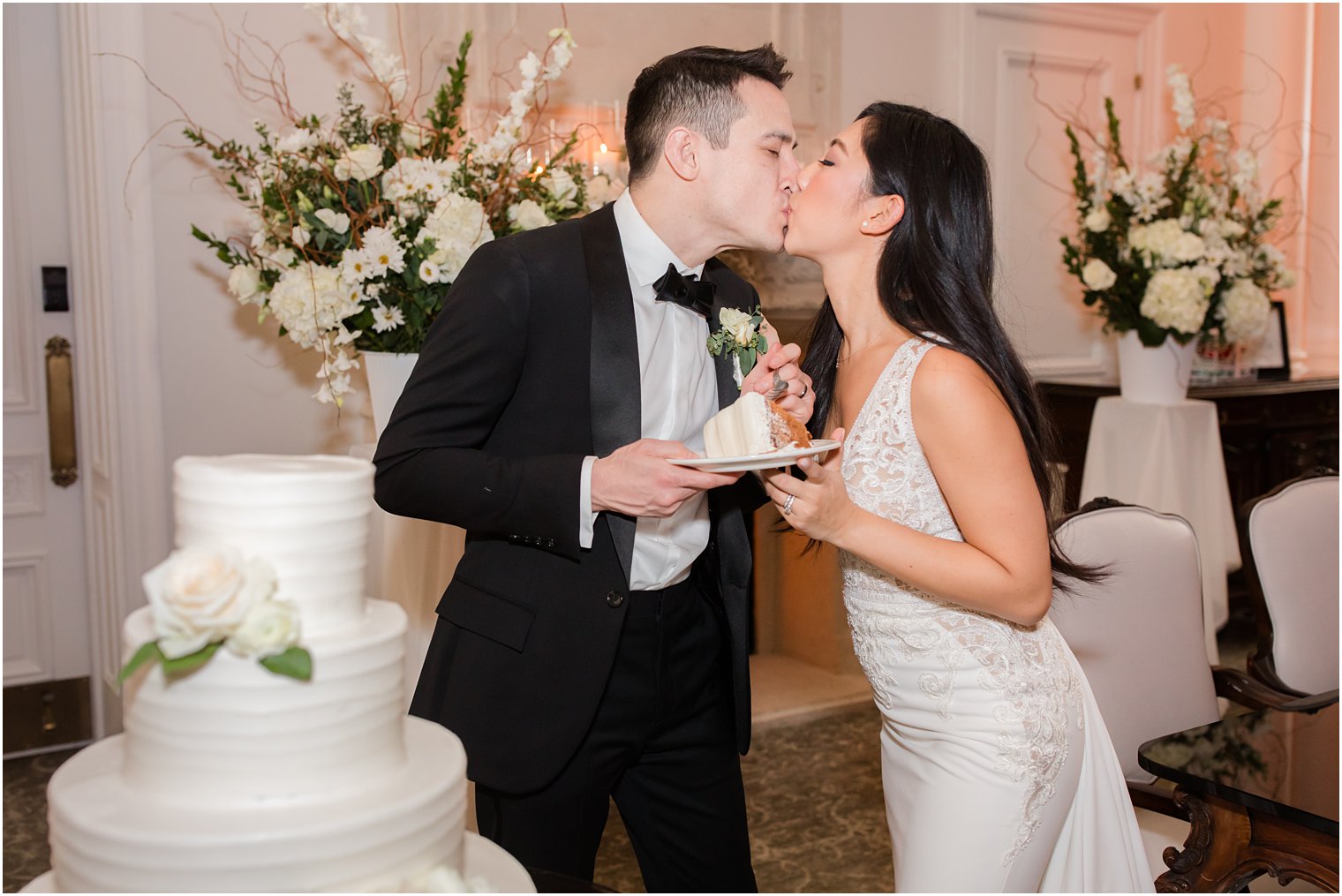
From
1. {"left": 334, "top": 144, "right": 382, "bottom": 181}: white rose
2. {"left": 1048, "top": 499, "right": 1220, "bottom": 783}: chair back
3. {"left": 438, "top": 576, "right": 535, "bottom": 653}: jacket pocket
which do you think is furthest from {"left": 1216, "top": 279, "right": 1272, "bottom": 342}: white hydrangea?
{"left": 438, "top": 576, "right": 535, "bottom": 653}: jacket pocket

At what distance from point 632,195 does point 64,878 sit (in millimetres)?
1768

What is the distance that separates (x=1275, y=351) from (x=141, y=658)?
6.78m

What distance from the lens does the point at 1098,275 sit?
5004 mm

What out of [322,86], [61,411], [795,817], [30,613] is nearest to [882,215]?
[795,817]

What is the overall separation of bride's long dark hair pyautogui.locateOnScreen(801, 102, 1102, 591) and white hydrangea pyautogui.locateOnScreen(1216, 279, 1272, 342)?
10.7ft

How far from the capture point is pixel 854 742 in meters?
4.86

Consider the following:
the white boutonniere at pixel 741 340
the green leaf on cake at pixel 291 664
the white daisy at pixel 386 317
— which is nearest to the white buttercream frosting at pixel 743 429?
the white boutonniere at pixel 741 340

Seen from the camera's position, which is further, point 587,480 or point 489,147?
point 489,147

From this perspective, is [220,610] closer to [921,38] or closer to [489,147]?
[489,147]

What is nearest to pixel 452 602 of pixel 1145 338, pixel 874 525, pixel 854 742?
pixel 874 525

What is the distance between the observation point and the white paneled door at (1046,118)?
5863mm

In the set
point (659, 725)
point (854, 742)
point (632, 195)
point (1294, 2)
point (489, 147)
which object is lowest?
point (854, 742)

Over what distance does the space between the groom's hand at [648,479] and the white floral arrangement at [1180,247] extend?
3.59m

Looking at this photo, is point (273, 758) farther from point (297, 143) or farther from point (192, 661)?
point (297, 143)
